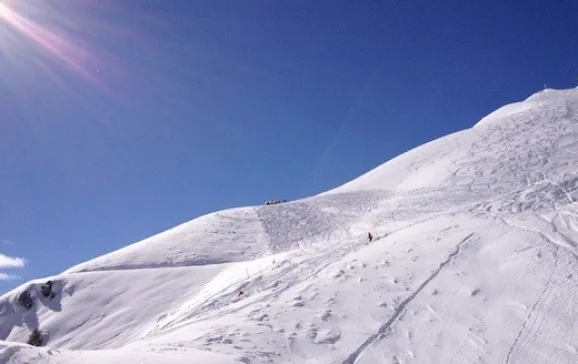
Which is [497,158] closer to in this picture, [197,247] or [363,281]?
[197,247]

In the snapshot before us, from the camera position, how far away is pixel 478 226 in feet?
56.4

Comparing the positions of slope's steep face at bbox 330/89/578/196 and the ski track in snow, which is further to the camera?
slope's steep face at bbox 330/89/578/196

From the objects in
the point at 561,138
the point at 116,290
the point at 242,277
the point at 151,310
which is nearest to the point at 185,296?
the point at 151,310

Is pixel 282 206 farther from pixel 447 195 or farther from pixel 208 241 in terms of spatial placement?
pixel 447 195

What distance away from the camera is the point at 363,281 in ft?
44.4

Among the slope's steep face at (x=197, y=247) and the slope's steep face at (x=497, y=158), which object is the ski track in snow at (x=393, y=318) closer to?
the slope's steep face at (x=197, y=247)

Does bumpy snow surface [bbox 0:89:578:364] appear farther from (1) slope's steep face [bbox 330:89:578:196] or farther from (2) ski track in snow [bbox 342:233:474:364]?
(1) slope's steep face [bbox 330:89:578:196]

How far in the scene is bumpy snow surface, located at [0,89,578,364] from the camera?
8.91 meters

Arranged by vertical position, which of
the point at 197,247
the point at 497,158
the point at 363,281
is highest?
the point at 497,158

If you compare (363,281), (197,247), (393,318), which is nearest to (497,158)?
(197,247)

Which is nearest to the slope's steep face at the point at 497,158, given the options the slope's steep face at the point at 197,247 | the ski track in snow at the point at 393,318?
the slope's steep face at the point at 197,247

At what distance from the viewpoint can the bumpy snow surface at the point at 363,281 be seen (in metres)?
8.91

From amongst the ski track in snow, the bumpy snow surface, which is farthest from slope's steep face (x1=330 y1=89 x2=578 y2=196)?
the ski track in snow

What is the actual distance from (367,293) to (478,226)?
7.33m
